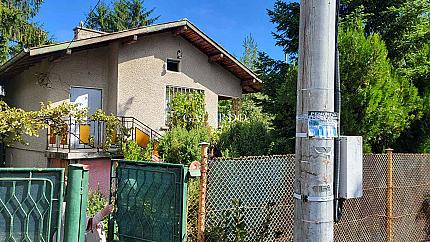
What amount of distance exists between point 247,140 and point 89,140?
4.88 m

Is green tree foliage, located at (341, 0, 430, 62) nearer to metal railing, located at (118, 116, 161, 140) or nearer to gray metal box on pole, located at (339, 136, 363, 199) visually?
metal railing, located at (118, 116, 161, 140)

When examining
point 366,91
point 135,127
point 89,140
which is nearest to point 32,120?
point 89,140

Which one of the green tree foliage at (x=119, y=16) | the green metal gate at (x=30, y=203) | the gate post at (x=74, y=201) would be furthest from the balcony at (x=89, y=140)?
the green tree foliage at (x=119, y=16)

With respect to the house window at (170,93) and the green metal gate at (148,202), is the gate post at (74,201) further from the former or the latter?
the house window at (170,93)

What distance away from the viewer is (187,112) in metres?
14.0

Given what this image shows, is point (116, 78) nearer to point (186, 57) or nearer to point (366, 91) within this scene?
point (186, 57)

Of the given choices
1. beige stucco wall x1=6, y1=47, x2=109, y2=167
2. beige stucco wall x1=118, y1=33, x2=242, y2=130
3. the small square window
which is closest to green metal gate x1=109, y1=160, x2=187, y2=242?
beige stucco wall x1=6, y1=47, x2=109, y2=167

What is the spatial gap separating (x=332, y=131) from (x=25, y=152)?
44.3 feet

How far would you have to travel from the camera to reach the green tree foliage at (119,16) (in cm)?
3850

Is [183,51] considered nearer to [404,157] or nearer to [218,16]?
[404,157]

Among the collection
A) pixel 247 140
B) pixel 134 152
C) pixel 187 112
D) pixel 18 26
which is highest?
pixel 18 26

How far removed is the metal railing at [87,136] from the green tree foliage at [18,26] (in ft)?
29.5

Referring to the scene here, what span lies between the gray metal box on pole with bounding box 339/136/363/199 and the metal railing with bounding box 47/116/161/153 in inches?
393

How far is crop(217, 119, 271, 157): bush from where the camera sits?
11.3 metres
